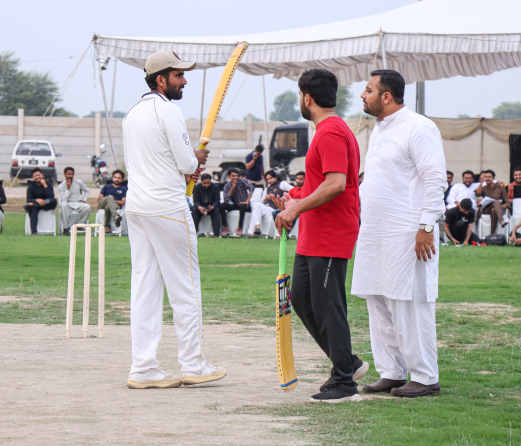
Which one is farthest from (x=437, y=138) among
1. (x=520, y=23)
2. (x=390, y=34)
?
(x=520, y=23)

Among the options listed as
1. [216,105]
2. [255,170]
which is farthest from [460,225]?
[216,105]

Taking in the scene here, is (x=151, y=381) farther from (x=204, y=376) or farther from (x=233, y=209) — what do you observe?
(x=233, y=209)

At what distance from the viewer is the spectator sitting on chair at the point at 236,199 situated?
65.4ft

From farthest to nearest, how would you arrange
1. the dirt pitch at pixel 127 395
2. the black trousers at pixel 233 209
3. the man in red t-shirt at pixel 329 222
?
the black trousers at pixel 233 209, the man in red t-shirt at pixel 329 222, the dirt pitch at pixel 127 395

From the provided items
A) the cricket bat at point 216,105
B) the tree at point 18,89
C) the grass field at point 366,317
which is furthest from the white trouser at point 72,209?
the tree at point 18,89

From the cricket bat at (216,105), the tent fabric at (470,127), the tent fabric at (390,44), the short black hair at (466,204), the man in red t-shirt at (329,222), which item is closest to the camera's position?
the man in red t-shirt at (329,222)

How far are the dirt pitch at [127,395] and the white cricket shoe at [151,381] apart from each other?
0.23 feet

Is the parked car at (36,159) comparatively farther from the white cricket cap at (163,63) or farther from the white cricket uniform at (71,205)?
the white cricket cap at (163,63)

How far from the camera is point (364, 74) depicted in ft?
76.6

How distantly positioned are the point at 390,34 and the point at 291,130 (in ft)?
38.5

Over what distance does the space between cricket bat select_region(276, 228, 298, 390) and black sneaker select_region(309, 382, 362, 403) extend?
0.21 metres

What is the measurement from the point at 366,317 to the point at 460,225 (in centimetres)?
1033

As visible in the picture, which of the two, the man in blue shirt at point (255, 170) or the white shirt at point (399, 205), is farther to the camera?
the man in blue shirt at point (255, 170)

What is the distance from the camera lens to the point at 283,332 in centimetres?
481
